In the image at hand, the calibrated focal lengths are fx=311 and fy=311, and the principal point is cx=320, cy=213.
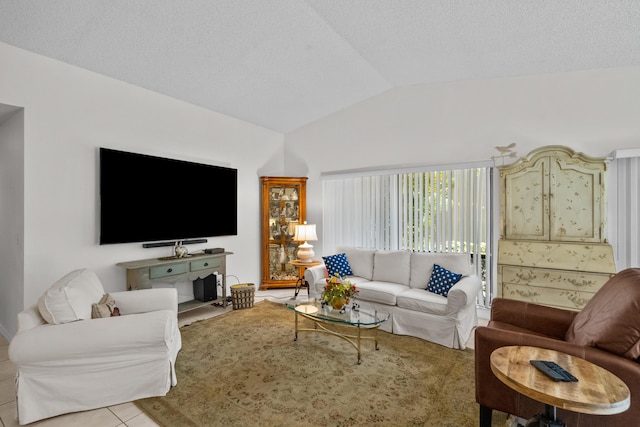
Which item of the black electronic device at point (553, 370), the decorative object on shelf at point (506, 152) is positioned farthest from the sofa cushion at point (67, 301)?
the decorative object on shelf at point (506, 152)

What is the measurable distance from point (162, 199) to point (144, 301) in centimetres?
150

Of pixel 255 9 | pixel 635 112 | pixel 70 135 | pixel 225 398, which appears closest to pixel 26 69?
pixel 70 135

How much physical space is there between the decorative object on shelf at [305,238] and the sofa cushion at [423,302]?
176cm

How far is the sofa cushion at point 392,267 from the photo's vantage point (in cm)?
403

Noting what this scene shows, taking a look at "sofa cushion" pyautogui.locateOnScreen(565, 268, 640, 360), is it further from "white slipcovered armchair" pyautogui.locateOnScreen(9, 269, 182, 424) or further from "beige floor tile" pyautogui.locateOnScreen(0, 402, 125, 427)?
"beige floor tile" pyautogui.locateOnScreen(0, 402, 125, 427)

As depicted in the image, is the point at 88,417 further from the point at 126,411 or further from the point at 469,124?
the point at 469,124

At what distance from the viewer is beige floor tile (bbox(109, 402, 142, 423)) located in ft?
6.83

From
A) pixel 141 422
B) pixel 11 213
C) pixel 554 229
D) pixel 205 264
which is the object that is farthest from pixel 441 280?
pixel 11 213

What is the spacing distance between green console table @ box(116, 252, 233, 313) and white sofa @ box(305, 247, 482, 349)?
1.28 metres

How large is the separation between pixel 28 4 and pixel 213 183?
8.40ft

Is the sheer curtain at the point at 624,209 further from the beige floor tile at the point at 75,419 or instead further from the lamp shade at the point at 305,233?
the beige floor tile at the point at 75,419

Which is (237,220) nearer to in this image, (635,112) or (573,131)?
(573,131)

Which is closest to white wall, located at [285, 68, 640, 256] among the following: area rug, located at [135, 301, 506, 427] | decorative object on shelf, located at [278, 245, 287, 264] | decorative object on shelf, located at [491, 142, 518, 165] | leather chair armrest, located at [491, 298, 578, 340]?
decorative object on shelf, located at [491, 142, 518, 165]

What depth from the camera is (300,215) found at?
17.8 feet
